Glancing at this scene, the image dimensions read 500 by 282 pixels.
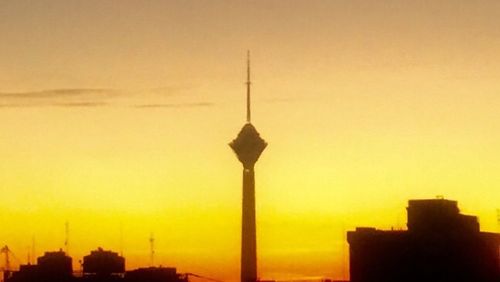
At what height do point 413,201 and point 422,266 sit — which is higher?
point 413,201

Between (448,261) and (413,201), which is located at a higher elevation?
(413,201)

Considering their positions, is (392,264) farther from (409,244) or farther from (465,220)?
(465,220)

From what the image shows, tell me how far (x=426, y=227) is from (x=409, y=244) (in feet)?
17.6

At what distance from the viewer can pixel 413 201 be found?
653ft

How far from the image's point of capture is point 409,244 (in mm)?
198125

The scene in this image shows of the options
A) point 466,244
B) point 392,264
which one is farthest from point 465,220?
point 392,264

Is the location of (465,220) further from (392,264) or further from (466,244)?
(392,264)

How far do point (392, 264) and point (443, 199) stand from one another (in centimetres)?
1826

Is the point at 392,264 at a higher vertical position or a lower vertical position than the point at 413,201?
lower

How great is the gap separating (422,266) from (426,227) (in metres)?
Answer: 9.16

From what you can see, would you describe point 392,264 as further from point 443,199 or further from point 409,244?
point 443,199

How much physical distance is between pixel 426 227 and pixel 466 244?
10570mm

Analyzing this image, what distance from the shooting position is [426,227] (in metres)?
197

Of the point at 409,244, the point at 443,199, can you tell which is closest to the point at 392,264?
the point at 409,244
